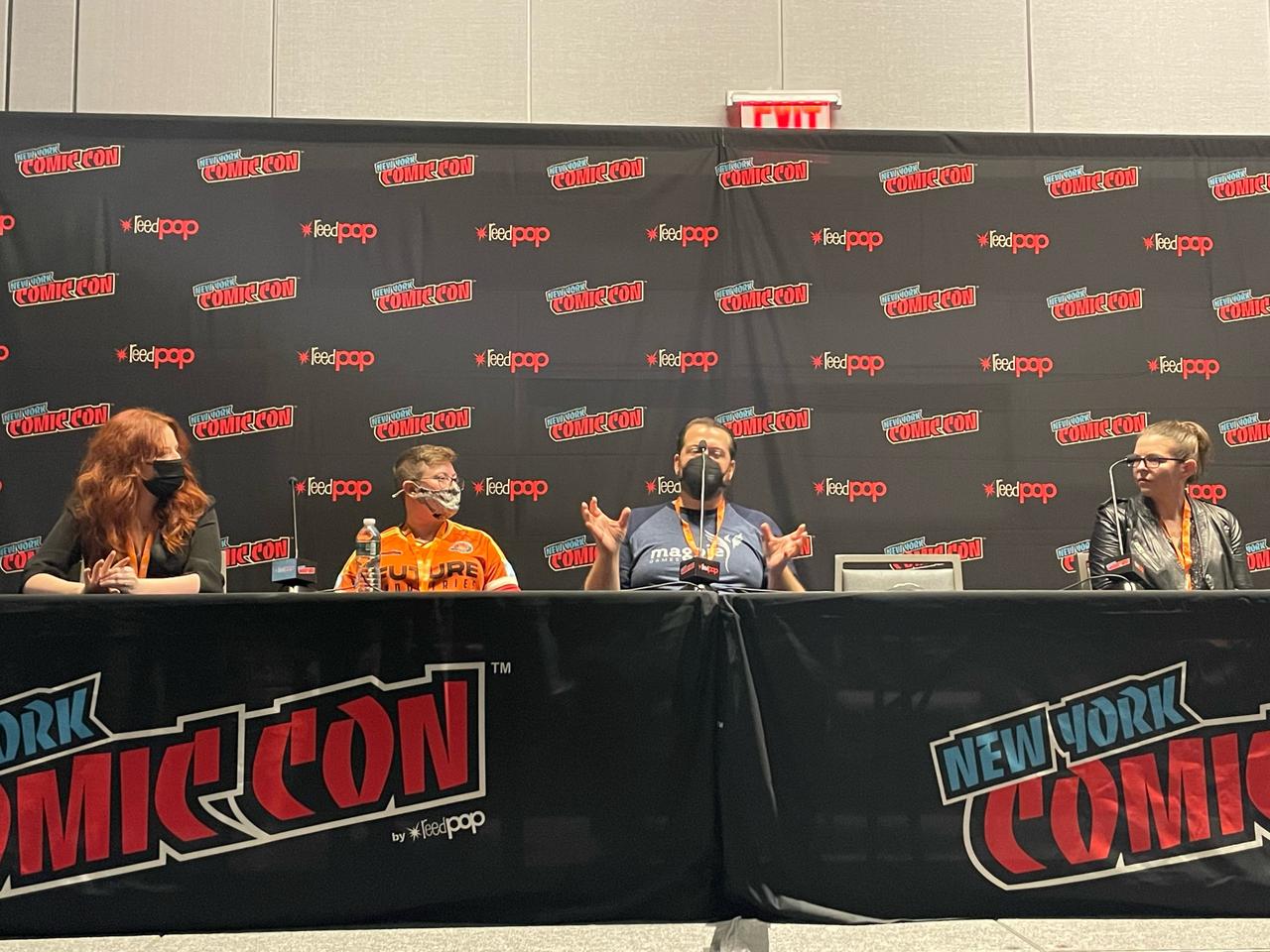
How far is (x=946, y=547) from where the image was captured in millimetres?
4664

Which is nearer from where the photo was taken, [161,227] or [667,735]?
[667,735]

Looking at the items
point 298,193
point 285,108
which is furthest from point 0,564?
point 285,108

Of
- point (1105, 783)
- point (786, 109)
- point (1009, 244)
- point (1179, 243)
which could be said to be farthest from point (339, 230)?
point (1105, 783)

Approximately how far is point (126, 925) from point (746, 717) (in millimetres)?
1186

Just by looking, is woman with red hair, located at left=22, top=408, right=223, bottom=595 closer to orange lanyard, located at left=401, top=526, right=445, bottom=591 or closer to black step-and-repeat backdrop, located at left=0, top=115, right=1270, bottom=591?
orange lanyard, located at left=401, top=526, right=445, bottom=591

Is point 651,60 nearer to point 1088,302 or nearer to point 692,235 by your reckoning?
point 692,235

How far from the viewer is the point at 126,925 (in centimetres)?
200

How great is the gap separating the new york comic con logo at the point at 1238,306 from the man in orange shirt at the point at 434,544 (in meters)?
3.39

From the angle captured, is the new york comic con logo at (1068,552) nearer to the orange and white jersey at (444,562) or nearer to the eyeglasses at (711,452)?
the eyeglasses at (711,452)

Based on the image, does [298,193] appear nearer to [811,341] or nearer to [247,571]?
[247,571]

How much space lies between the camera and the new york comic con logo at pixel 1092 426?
4.74 m

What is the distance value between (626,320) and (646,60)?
135cm

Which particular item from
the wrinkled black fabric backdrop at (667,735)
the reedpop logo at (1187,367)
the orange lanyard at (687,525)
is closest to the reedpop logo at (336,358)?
the orange lanyard at (687,525)

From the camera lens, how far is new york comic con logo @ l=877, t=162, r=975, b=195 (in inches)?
190
